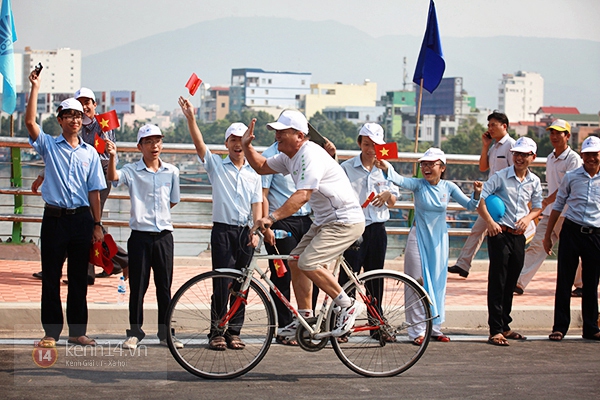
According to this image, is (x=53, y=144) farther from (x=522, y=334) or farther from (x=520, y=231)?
(x=522, y=334)

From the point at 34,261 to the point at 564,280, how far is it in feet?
20.9

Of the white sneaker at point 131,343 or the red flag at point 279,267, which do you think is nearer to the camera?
the red flag at point 279,267

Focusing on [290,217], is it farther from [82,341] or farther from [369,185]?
[82,341]

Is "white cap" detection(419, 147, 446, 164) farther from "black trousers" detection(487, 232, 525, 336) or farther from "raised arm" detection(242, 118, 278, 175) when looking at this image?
"raised arm" detection(242, 118, 278, 175)

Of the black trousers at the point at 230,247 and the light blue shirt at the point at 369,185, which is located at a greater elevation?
the light blue shirt at the point at 369,185

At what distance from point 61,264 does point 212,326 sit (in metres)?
1.45

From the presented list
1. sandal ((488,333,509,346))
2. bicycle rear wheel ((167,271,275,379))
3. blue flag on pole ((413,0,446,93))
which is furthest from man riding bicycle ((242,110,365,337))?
blue flag on pole ((413,0,446,93))

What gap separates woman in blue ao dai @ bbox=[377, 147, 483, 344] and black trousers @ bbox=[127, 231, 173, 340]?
2.01m

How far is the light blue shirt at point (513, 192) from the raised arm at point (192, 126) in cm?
254

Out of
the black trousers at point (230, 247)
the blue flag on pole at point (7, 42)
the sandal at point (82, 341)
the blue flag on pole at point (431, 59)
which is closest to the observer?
the sandal at point (82, 341)

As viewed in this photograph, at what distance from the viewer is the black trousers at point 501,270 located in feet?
26.0

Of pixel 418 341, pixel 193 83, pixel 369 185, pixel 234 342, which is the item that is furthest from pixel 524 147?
pixel 234 342

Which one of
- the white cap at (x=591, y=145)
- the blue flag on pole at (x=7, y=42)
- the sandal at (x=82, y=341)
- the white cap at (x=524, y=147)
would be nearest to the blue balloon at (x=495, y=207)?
the white cap at (x=524, y=147)

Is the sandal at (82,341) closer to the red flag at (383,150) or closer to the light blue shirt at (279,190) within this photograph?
the light blue shirt at (279,190)
